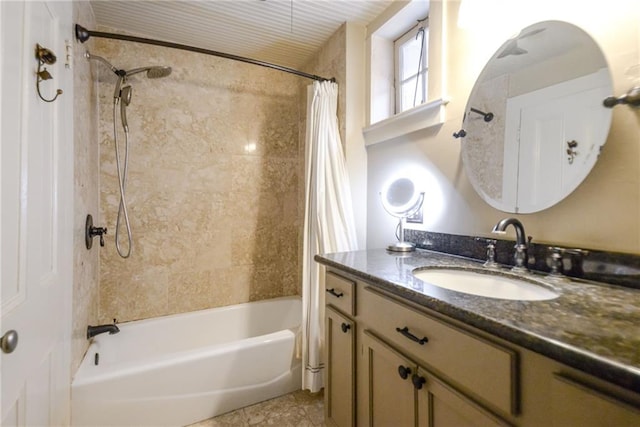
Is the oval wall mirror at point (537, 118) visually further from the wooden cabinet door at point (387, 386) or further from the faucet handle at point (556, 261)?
the wooden cabinet door at point (387, 386)

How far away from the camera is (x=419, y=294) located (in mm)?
780

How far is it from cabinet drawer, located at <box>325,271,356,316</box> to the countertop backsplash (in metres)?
0.53

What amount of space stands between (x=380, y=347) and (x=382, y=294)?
186 millimetres

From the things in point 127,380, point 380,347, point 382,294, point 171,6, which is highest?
point 171,6

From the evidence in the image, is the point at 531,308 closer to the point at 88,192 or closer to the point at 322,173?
the point at 322,173

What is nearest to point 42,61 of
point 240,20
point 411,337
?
point 240,20

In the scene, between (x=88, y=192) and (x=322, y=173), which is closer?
(x=88, y=192)

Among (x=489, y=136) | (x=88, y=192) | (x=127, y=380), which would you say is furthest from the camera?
(x=88, y=192)

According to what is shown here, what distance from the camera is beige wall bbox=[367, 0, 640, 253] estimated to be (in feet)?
2.65

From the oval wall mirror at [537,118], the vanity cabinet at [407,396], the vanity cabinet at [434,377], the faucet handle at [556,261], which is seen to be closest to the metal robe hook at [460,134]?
the oval wall mirror at [537,118]

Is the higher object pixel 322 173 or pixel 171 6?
pixel 171 6

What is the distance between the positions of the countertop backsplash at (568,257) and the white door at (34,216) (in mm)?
1483

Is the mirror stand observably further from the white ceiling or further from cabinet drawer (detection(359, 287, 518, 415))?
the white ceiling

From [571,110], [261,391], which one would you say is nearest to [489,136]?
[571,110]
